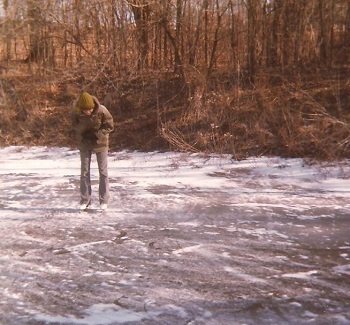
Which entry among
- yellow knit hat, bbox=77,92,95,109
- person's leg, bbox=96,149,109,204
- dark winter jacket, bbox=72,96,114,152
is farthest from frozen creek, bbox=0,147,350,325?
yellow knit hat, bbox=77,92,95,109

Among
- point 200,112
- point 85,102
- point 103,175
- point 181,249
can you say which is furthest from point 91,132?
point 200,112

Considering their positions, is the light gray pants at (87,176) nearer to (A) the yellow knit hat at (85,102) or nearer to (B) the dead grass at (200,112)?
(A) the yellow knit hat at (85,102)

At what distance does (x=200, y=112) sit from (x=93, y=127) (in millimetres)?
6243

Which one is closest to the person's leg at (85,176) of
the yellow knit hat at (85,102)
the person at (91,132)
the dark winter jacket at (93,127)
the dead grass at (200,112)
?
the person at (91,132)

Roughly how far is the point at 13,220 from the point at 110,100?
349 inches

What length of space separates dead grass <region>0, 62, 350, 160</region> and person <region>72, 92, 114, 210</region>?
165 inches

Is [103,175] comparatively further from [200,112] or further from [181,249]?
[200,112]

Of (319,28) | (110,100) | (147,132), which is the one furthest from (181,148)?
(319,28)

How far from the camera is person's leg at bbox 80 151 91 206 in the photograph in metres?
6.46

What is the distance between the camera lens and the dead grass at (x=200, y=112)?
10250mm

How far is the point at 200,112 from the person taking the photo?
39.9 feet

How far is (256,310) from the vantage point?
148 inches

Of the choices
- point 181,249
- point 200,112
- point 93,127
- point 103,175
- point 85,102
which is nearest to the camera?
point 181,249

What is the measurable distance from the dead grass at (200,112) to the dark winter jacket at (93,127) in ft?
14.0
